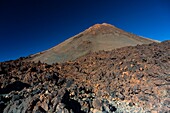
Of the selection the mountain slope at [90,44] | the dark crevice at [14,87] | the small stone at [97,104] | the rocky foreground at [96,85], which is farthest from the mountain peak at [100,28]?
the small stone at [97,104]

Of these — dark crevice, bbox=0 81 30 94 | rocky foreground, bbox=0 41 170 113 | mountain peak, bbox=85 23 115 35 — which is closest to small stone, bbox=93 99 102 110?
rocky foreground, bbox=0 41 170 113

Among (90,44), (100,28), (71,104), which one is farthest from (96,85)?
(100,28)

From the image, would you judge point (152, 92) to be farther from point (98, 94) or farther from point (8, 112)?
point (8, 112)

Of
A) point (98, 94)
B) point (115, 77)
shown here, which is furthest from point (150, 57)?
point (98, 94)

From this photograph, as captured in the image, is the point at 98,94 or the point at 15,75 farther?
the point at 15,75

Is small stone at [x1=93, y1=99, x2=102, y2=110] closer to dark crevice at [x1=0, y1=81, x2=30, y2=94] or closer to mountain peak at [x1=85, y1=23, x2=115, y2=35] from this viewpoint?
dark crevice at [x1=0, y1=81, x2=30, y2=94]

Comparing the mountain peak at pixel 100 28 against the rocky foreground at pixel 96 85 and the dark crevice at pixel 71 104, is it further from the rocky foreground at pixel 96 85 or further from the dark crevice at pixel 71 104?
the dark crevice at pixel 71 104
